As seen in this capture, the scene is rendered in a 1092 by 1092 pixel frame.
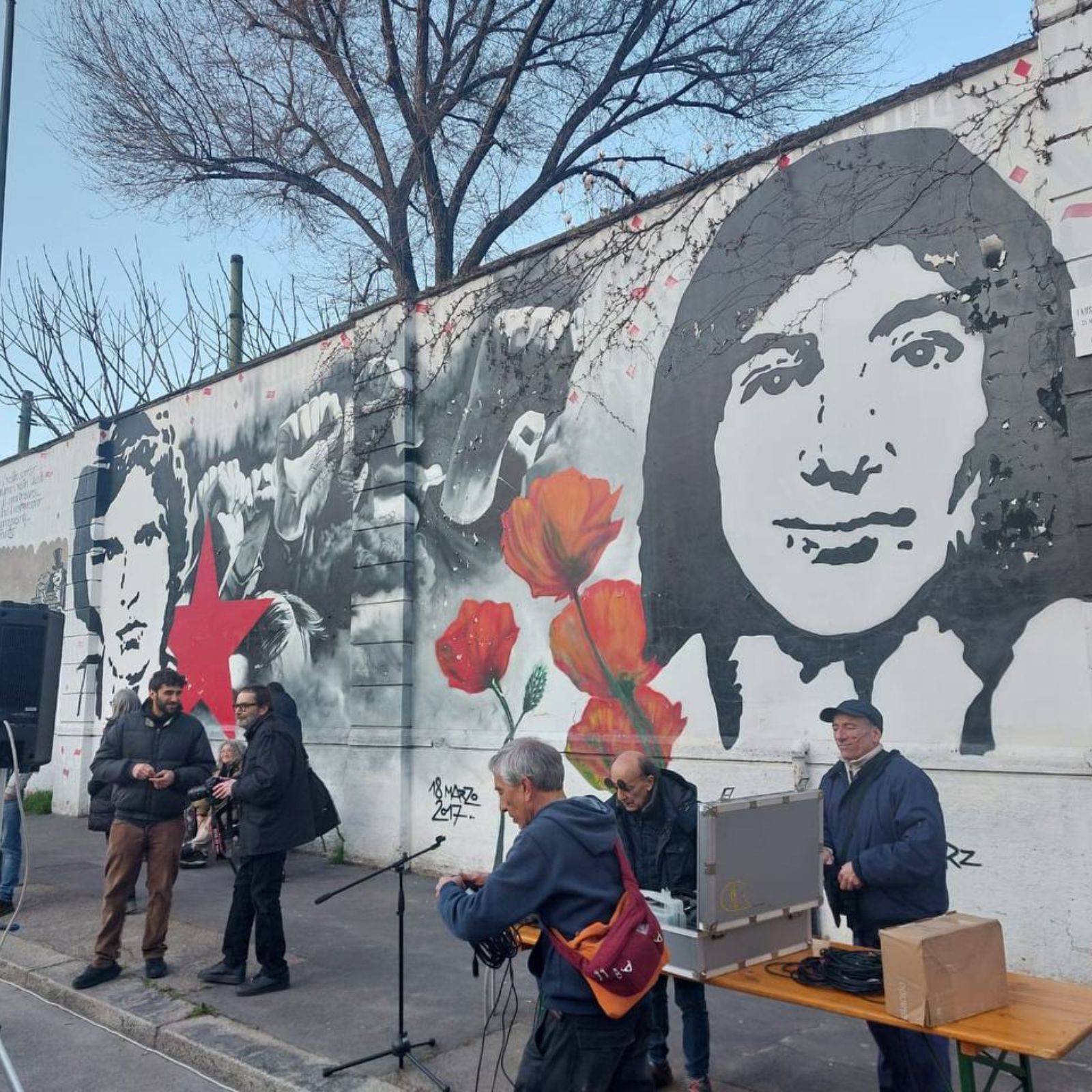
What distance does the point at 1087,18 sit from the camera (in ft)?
22.0

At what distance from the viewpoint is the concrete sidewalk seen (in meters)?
5.23

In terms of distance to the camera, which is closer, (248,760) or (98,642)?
(248,760)

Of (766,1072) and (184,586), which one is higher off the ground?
(184,586)

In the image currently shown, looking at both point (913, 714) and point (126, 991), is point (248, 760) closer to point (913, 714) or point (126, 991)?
point (126, 991)

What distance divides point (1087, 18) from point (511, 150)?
12.2 meters

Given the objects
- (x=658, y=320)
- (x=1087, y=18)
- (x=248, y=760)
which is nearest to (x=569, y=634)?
(x=658, y=320)

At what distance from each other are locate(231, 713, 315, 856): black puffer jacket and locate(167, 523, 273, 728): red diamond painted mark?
6.41m

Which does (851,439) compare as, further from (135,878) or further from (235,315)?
(235,315)

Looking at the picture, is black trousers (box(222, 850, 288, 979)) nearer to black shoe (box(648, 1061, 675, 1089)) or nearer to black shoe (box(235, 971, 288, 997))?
black shoe (box(235, 971, 288, 997))

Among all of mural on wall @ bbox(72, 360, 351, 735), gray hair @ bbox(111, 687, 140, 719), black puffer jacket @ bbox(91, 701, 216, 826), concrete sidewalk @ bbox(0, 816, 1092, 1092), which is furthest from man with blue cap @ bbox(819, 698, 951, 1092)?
mural on wall @ bbox(72, 360, 351, 735)

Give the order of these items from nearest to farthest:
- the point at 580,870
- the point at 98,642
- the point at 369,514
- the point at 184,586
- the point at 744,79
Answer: the point at 580,870
the point at 369,514
the point at 184,586
the point at 98,642
the point at 744,79

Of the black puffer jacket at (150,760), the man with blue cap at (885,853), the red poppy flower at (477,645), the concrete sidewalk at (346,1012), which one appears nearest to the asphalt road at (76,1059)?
the concrete sidewalk at (346,1012)

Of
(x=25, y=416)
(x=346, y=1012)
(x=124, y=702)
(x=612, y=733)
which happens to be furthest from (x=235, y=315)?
(x=346, y=1012)

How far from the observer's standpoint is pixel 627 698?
880cm
